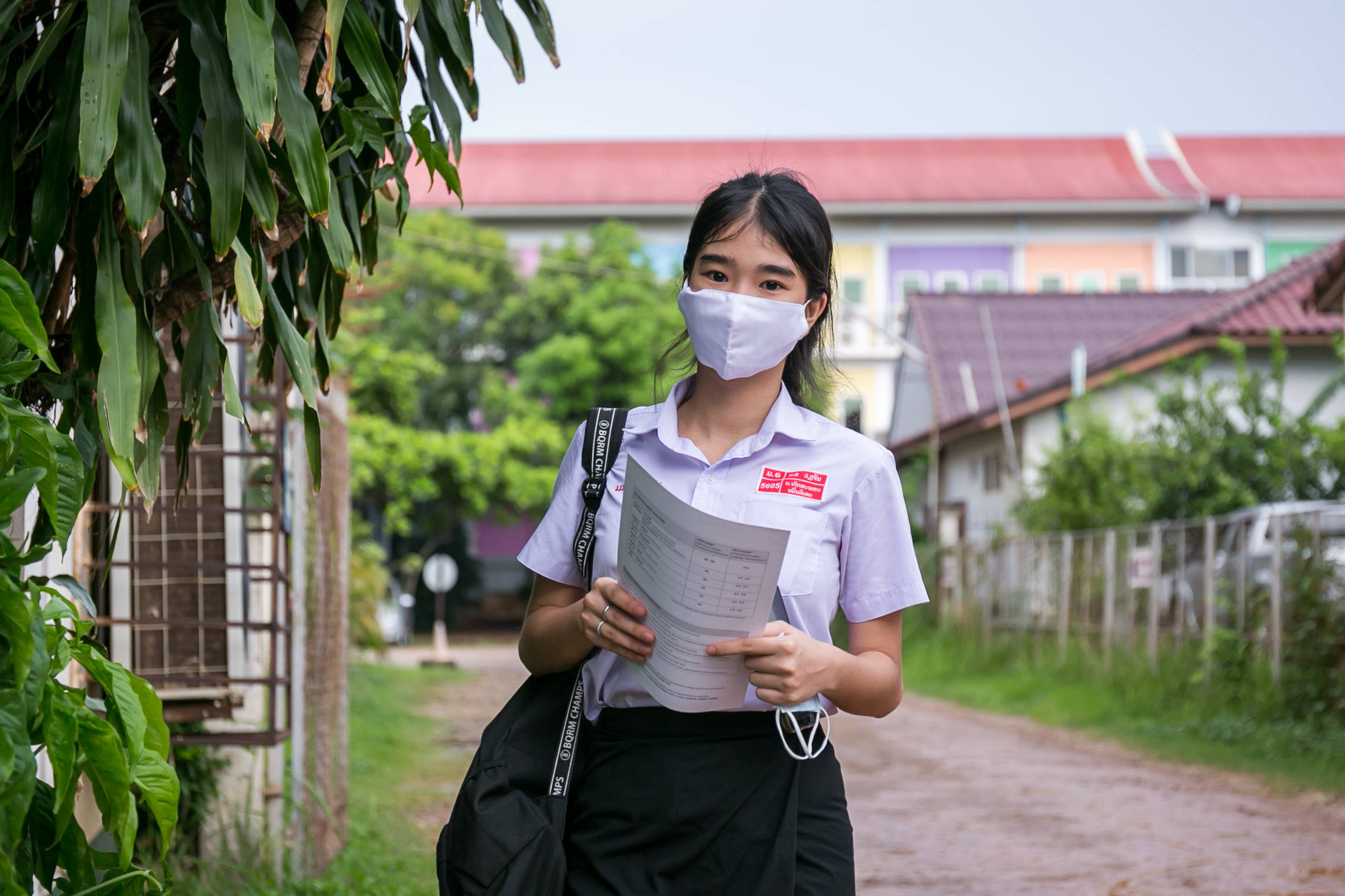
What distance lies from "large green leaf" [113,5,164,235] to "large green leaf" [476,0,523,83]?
74 centimetres

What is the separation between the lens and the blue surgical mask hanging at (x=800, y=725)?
7.21 ft

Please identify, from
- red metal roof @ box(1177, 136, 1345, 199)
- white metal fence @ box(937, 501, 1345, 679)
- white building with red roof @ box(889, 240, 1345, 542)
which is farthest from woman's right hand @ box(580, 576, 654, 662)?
red metal roof @ box(1177, 136, 1345, 199)

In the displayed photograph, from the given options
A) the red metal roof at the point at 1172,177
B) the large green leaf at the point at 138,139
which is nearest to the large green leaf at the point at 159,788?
the large green leaf at the point at 138,139

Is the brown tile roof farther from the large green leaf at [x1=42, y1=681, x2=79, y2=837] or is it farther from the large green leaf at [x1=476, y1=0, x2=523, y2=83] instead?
the large green leaf at [x1=42, y1=681, x2=79, y2=837]

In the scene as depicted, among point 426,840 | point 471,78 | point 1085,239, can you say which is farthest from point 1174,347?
point 1085,239

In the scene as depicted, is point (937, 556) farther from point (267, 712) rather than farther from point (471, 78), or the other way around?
point (471, 78)

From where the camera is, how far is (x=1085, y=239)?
38.9 metres

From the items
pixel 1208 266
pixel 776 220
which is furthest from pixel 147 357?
pixel 1208 266

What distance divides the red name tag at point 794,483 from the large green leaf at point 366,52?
3.08 feet

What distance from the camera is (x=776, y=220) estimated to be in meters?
2.33

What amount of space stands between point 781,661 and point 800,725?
271 mm

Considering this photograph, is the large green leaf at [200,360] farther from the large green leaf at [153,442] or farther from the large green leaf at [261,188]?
the large green leaf at [261,188]

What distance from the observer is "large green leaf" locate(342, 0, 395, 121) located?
2.52 m

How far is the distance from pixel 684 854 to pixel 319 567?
4.11 m
